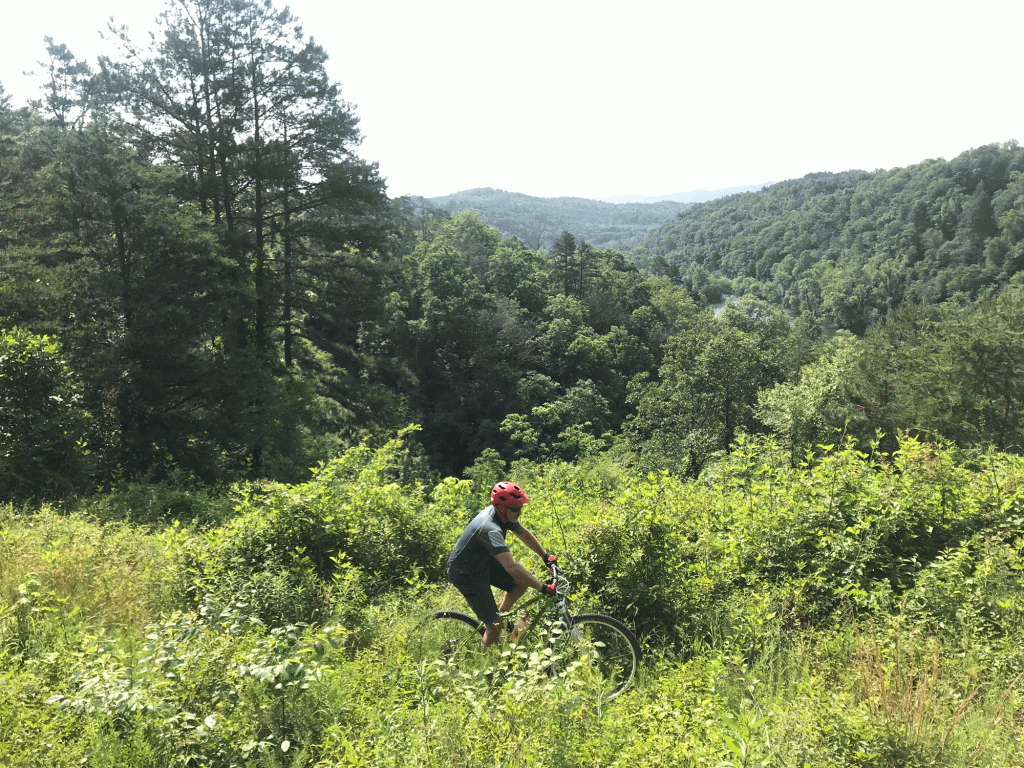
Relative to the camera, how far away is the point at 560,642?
4254mm

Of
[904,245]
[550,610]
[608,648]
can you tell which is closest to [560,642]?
[550,610]

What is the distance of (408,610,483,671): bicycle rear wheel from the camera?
4.66 meters

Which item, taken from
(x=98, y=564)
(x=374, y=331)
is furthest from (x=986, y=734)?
(x=374, y=331)

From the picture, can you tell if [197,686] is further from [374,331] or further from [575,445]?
[575,445]

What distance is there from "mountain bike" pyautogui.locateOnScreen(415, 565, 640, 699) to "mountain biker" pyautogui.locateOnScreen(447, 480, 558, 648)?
0.59ft

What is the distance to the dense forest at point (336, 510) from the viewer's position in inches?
132

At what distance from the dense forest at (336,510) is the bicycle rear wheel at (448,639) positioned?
0.28 meters

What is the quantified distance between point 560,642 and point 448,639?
3.81 ft

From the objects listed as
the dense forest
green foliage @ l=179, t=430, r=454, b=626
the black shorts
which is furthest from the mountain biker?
green foliage @ l=179, t=430, r=454, b=626

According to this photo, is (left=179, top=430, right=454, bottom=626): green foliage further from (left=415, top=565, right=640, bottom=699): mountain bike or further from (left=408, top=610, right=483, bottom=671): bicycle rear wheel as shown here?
(left=415, top=565, right=640, bottom=699): mountain bike

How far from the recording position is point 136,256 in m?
14.2

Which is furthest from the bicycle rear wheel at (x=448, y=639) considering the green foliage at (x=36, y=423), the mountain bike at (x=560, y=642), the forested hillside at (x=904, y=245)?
the forested hillside at (x=904, y=245)

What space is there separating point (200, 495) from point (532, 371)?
3735cm

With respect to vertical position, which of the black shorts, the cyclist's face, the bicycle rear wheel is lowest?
the bicycle rear wheel
